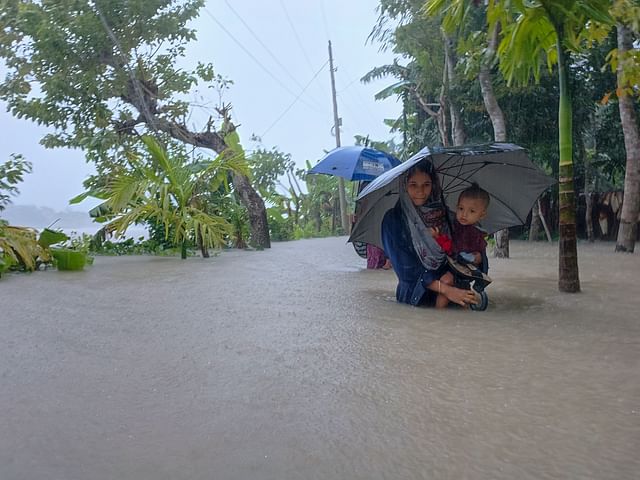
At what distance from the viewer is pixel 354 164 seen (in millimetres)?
8156

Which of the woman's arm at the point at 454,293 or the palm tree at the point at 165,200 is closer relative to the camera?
the woman's arm at the point at 454,293

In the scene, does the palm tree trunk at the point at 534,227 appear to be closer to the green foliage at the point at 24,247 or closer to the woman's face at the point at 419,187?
the woman's face at the point at 419,187

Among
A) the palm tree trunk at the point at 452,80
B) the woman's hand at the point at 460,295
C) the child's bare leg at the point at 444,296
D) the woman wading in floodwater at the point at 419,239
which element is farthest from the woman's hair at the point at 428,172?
the palm tree trunk at the point at 452,80

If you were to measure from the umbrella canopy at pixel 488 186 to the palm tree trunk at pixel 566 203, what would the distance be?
0.15 meters

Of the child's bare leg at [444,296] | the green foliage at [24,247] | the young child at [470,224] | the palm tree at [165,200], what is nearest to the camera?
the child's bare leg at [444,296]

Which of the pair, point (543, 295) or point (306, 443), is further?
point (543, 295)

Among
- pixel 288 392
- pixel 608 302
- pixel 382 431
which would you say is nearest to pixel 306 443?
pixel 382 431

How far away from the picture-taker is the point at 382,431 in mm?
2117

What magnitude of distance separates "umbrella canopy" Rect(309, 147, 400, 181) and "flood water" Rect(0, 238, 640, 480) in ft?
11.0

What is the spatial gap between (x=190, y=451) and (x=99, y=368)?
1.25 metres

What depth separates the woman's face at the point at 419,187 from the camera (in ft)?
16.5

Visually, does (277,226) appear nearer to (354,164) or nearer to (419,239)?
(354,164)

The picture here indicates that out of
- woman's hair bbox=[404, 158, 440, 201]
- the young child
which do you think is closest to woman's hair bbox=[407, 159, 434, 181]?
woman's hair bbox=[404, 158, 440, 201]

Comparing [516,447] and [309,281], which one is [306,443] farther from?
[309,281]
